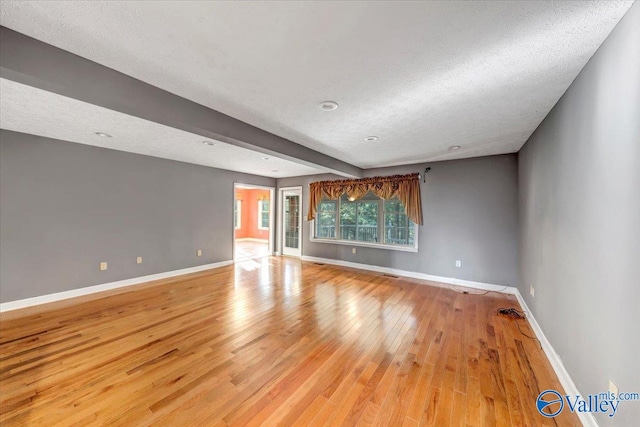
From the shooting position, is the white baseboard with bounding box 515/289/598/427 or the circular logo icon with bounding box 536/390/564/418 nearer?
the white baseboard with bounding box 515/289/598/427

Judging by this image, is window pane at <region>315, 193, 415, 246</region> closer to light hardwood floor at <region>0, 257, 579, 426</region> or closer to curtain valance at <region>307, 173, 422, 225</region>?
curtain valance at <region>307, 173, 422, 225</region>

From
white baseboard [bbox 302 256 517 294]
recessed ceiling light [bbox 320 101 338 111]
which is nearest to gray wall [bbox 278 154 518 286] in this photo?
white baseboard [bbox 302 256 517 294]

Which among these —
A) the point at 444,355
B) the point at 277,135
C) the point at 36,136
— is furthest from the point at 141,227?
the point at 444,355

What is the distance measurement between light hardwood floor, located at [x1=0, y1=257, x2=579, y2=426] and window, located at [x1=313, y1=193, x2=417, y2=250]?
1.78 meters

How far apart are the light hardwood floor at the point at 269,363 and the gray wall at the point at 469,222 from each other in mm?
780

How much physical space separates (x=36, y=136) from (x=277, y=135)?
3.54 meters

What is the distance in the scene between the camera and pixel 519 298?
12.2ft

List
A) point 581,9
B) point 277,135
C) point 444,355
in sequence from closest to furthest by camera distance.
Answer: point 581,9 < point 444,355 < point 277,135

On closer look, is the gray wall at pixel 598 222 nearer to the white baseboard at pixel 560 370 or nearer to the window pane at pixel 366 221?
the white baseboard at pixel 560 370

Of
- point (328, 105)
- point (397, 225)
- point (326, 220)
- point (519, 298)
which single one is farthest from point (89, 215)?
point (519, 298)

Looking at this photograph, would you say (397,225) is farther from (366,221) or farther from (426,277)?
(426,277)

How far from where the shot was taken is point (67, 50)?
5.23 ft

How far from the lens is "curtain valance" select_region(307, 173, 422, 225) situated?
4926 mm

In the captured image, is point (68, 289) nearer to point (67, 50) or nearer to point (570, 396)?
point (67, 50)
